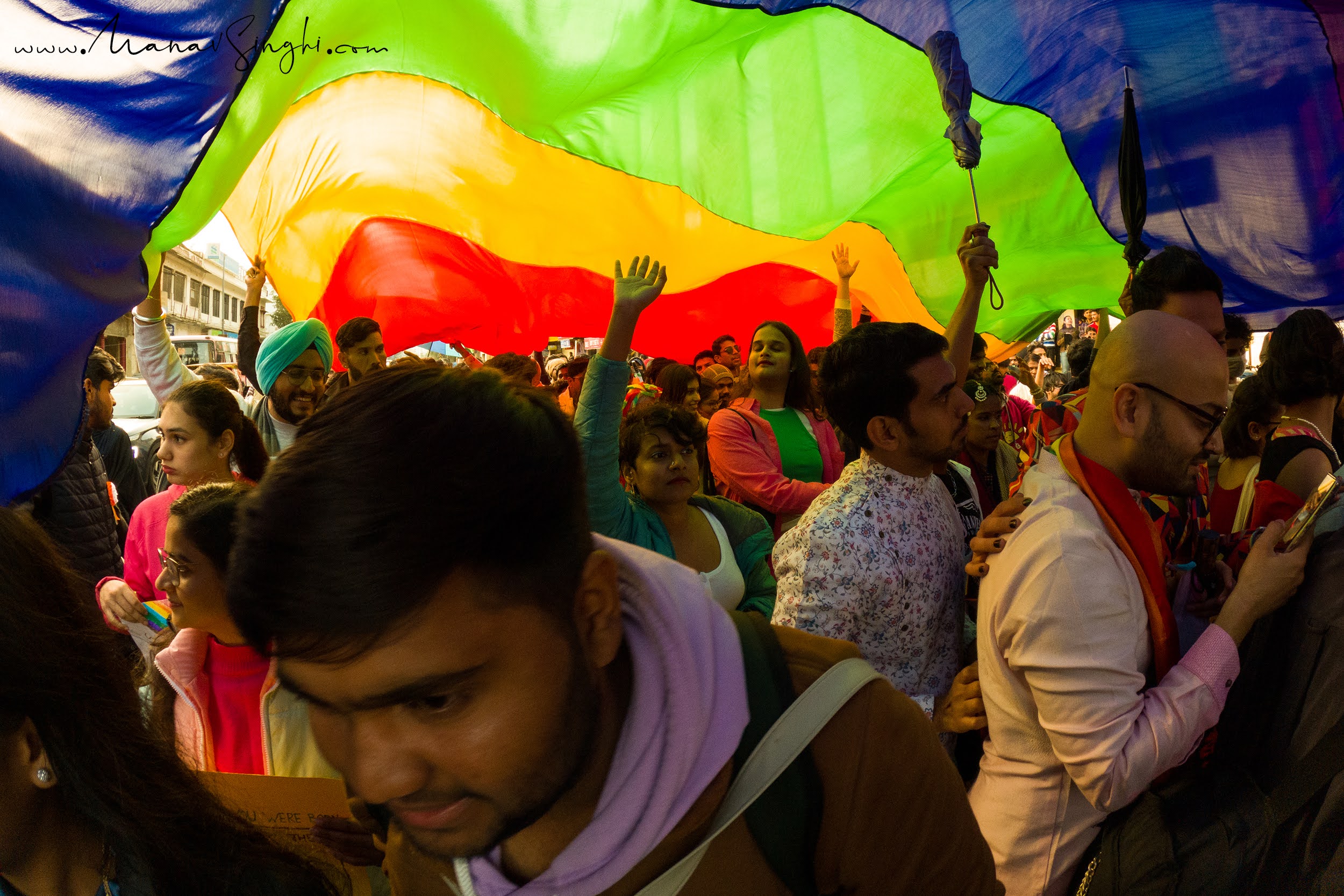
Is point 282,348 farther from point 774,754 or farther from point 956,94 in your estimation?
point 774,754

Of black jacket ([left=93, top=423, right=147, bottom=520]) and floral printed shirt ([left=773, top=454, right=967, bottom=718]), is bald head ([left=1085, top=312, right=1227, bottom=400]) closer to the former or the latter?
floral printed shirt ([left=773, top=454, right=967, bottom=718])

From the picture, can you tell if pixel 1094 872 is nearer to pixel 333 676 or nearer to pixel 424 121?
pixel 333 676

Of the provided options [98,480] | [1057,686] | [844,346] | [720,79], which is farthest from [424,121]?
[1057,686]

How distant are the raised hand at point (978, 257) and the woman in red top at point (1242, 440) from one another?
111 centimetres

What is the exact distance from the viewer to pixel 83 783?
133cm

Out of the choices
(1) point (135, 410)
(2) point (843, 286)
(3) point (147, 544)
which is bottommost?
(1) point (135, 410)

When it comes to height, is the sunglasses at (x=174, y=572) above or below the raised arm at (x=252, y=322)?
below

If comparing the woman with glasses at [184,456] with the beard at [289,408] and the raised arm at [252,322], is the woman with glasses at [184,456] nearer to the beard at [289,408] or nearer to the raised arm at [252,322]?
the beard at [289,408]

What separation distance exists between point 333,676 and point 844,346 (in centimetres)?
190

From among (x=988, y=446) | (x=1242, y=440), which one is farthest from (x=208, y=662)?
(x=1242, y=440)

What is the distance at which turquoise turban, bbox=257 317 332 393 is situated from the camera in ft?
12.9

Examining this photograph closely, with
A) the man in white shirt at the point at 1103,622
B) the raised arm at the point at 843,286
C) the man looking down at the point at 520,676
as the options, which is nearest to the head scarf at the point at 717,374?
the raised arm at the point at 843,286

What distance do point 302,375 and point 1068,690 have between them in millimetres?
3414

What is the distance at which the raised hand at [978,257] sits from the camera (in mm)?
3189
